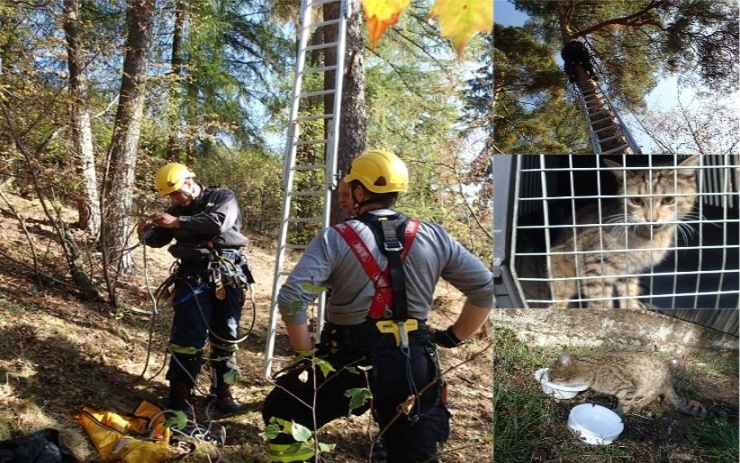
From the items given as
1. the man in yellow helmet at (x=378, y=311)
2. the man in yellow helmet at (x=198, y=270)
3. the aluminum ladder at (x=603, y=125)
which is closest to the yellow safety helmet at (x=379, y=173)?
the man in yellow helmet at (x=378, y=311)

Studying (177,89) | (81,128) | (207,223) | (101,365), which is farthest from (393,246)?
(177,89)

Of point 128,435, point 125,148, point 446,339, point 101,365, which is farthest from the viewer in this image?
point 125,148

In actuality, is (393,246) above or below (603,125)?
below

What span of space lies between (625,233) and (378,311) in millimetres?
1326

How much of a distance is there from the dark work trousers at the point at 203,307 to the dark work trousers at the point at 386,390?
4.68ft

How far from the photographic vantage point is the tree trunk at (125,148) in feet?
17.8

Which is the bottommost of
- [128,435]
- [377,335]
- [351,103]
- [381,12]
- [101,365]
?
[128,435]

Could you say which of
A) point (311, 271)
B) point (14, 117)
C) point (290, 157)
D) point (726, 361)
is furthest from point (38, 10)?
point (726, 361)

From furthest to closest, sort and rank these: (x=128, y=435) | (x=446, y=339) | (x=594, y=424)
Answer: (x=128, y=435) < (x=594, y=424) < (x=446, y=339)

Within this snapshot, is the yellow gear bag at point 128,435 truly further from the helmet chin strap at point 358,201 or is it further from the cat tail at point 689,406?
the cat tail at point 689,406

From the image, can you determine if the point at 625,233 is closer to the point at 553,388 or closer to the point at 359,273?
the point at 553,388

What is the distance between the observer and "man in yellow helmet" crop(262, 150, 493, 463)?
2.40 m

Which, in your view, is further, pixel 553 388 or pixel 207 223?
pixel 207 223

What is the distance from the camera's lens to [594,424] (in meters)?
3.11
